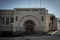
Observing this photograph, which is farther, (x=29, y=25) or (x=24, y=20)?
(x=29, y=25)

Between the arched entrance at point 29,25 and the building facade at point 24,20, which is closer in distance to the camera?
the building facade at point 24,20

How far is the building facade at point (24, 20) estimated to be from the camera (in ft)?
71.0

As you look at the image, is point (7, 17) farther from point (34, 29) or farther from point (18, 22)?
point (34, 29)

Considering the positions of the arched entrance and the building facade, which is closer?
the building facade

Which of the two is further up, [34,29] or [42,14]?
[42,14]

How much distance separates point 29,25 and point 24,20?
1.15 meters

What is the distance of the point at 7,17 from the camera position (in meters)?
22.5

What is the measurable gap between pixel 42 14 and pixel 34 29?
219cm

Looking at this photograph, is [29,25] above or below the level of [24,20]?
below

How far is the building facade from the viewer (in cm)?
2164

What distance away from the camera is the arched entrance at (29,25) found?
2222cm

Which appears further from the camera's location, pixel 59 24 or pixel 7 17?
pixel 59 24

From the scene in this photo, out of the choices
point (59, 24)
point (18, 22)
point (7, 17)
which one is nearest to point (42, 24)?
point (18, 22)

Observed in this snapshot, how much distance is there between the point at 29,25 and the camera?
74.2 ft
